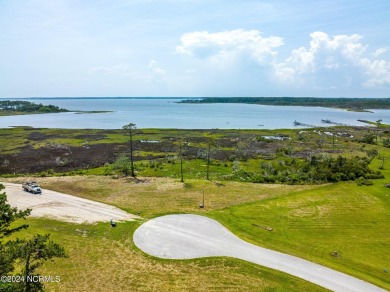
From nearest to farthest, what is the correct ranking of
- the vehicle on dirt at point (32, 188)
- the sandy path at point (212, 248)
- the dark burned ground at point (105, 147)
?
→ 1. the sandy path at point (212, 248)
2. the vehicle on dirt at point (32, 188)
3. the dark burned ground at point (105, 147)

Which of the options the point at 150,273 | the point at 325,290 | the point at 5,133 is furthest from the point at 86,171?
the point at 5,133

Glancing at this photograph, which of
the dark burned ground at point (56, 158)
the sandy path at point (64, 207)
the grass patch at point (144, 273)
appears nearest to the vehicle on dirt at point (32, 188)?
the sandy path at point (64, 207)

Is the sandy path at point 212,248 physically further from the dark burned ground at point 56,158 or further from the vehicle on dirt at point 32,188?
the dark burned ground at point 56,158

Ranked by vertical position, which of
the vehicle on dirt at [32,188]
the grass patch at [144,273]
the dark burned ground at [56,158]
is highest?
the vehicle on dirt at [32,188]

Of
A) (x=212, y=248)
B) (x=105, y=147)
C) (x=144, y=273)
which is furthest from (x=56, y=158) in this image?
(x=144, y=273)

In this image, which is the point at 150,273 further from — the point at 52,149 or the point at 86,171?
the point at 52,149

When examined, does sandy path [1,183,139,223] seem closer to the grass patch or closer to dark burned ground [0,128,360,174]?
the grass patch

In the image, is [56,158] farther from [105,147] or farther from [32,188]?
[32,188]
